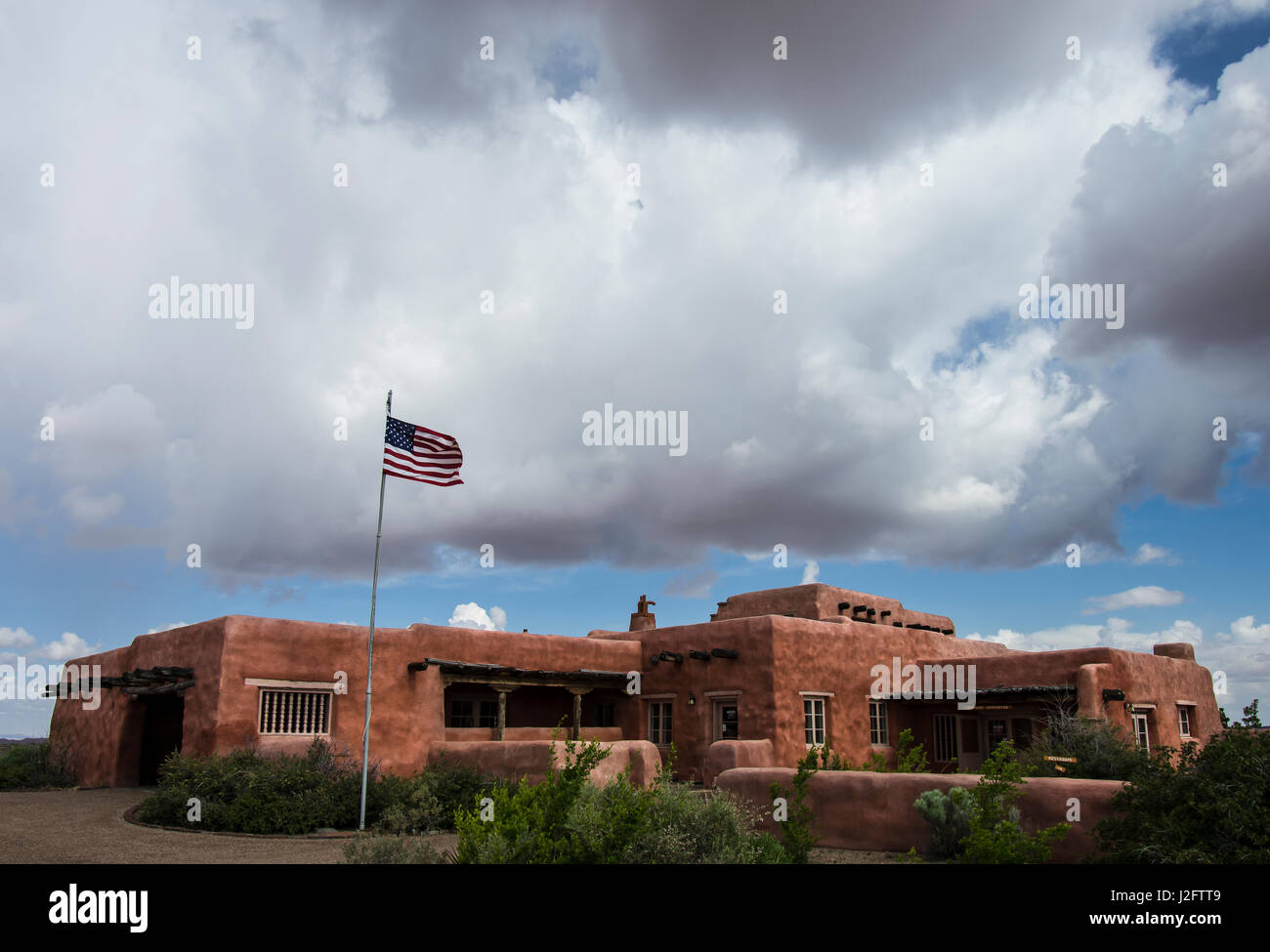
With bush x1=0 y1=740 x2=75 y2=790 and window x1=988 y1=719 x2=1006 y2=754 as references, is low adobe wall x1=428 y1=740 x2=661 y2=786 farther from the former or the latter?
bush x1=0 y1=740 x2=75 y2=790

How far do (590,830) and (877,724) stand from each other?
54.6ft

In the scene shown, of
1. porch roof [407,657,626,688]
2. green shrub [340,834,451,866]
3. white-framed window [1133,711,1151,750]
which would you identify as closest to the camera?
green shrub [340,834,451,866]

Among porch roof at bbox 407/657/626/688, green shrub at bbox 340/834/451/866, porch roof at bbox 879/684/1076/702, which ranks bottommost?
green shrub at bbox 340/834/451/866

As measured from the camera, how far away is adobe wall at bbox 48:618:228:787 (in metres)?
17.9

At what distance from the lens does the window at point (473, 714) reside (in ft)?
73.9

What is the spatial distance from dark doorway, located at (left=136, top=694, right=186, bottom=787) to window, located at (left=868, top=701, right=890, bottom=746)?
17300 millimetres

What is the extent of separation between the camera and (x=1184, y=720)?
23.4m

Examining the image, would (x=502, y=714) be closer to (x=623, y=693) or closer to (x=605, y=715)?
(x=623, y=693)

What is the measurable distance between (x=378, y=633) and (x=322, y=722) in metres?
2.12

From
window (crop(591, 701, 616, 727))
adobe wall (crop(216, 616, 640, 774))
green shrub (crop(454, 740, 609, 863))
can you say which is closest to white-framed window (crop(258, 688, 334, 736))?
adobe wall (crop(216, 616, 640, 774))

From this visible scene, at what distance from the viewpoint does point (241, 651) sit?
58.6 ft

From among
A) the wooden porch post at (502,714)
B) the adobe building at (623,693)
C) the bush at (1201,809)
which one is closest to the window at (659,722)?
the adobe building at (623,693)

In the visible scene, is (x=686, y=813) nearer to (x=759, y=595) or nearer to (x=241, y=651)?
(x=241, y=651)

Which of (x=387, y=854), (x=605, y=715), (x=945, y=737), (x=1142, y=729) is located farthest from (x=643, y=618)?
(x=387, y=854)
